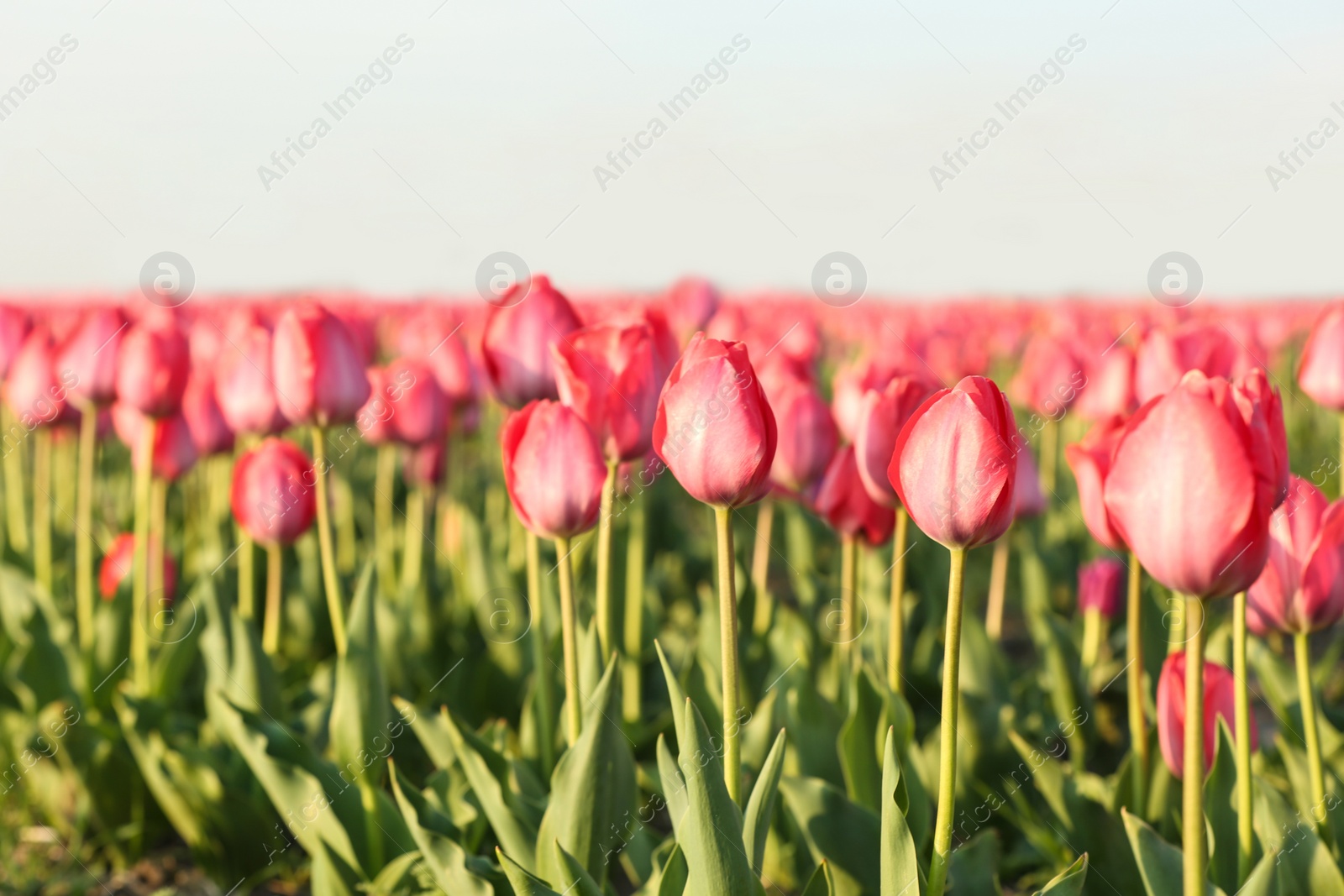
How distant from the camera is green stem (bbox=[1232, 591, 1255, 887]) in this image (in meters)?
1.35

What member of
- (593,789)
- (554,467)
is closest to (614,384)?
(554,467)

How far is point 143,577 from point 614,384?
5.61ft

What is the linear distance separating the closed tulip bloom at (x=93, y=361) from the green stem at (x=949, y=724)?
2.36 meters

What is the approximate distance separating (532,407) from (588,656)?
1.51 feet

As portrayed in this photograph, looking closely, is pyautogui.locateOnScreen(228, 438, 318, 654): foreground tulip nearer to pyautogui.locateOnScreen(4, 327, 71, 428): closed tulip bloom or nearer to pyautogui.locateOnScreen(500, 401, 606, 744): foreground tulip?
pyautogui.locateOnScreen(4, 327, 71, 428): closed tulip bloom

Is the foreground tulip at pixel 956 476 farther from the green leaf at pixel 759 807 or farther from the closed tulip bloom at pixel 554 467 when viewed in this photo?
the closed tulip bloom at pixel 554 467

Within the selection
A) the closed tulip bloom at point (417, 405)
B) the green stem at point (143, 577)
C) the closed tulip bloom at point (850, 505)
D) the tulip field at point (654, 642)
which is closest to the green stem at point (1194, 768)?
the tulip field at point (654, 642)

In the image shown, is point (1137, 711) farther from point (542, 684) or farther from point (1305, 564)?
point (542, 684)

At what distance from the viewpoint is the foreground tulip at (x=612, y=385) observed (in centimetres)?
160

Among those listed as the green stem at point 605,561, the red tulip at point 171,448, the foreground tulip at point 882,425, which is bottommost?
the green stem at point 605,561

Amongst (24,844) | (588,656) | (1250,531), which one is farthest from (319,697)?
(1250,531)

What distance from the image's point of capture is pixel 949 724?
3.85 feet

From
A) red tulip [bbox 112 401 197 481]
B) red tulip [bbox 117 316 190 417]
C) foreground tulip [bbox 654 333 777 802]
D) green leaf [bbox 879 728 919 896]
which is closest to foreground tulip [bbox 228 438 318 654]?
red tulip [bbox 117 316 190 417]

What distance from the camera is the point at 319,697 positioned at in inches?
103
